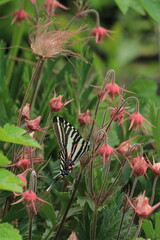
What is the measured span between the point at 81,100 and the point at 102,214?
1.77 feet

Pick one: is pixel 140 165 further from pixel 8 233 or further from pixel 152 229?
pixel 8 233

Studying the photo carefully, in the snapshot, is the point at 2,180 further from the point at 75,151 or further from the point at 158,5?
the point at 158,5

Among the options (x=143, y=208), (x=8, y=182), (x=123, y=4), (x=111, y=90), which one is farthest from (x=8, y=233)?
(x=123, y=4)

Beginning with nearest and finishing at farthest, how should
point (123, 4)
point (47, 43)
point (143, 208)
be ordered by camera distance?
point (143, 208)
point (47, 43)
point (123, 4)

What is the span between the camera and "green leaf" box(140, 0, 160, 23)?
5.41 ft

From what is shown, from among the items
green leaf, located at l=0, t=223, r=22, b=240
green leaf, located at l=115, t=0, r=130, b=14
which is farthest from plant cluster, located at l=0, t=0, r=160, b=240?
green leaf, located at l=115, t=0, r=130, b=14

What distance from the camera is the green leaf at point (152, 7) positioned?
1648 mm

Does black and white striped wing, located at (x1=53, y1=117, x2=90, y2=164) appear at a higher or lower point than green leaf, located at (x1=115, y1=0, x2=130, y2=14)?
lower

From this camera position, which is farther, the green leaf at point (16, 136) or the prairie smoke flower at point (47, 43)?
the prairie smoke flower at point (47, 43)

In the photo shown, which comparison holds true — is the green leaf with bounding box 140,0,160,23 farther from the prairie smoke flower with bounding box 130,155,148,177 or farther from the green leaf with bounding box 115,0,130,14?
the prairie smoke flower with bounding box 130,155,148,177

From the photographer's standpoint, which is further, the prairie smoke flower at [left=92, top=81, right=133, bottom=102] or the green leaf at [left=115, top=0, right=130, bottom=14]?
the green leaf at [left=115, top=0, right=130, bottom=14]

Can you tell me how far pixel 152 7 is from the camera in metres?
1.67

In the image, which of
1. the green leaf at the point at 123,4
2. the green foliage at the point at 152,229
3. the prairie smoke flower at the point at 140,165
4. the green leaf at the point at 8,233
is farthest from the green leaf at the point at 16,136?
the green leaf at the point at 123,4

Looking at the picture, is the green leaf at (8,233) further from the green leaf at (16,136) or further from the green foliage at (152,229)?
the green foliage at (152,229)
